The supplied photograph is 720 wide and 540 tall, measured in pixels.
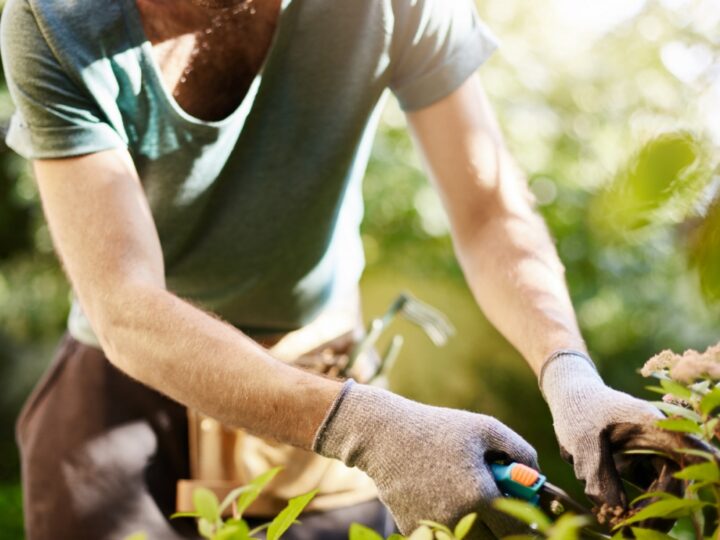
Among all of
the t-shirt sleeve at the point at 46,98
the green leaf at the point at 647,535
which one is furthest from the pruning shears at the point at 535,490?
the t-shirt sleeve at the point at 46,98

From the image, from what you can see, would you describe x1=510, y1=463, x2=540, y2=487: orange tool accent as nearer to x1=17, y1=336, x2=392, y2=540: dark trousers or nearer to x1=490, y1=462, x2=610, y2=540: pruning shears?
x1=490, y1=462, x2=610, y2=540: pruning shears

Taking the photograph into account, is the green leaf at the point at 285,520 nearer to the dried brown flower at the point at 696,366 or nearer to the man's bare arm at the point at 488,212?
the dried brown flower at the point at 696,366

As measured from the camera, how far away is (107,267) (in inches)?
53.2

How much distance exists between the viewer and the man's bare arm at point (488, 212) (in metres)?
1.57

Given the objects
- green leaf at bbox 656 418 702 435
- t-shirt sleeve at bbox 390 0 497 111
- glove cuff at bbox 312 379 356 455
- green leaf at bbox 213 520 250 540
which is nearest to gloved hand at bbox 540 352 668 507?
green leaf at bbox 656 418 702 435

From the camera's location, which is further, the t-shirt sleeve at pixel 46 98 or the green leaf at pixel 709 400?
the t-shirt sleeve at pixel 46 98

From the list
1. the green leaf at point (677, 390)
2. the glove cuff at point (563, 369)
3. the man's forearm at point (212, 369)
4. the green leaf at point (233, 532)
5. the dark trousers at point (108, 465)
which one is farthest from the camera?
the dark trousers at point (108, 465)

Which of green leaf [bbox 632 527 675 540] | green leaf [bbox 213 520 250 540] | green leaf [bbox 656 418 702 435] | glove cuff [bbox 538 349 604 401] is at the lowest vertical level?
glove cuff [bbox 538 349 604 401]

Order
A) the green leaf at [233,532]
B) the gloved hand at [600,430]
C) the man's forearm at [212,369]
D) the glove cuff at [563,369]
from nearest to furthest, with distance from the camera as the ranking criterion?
the green leaf at [233,532]
the gloved hand at [600,430]
the man's forearm at [212,369]
the glove cuff at [563,369]

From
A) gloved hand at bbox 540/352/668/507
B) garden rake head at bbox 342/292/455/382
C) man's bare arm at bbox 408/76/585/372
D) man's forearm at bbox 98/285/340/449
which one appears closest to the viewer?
gloved hand at bbox 540/352/668/507

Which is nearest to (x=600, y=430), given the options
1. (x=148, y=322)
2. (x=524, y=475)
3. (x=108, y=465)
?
(x=524, y=475)

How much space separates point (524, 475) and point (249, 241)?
0.85 meters

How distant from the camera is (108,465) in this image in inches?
72.8

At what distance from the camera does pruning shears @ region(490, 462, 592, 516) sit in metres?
1.05
